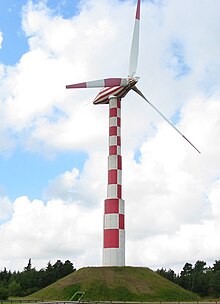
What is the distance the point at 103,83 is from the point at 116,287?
37102 millimetres

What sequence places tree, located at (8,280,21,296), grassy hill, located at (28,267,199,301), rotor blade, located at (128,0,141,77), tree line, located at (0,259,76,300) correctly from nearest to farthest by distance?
grassy hill, located at (28,267,199,301)
rotor blade, located at (128,0,141,77)
tree, located at (8,280,21,296)
tree line, located at (0,259,76,300)

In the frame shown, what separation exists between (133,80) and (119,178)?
60.9 ft

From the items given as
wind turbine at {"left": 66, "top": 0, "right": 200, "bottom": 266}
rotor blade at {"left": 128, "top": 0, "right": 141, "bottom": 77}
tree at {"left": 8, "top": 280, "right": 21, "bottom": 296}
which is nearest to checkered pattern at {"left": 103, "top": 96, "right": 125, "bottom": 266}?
wind turbine at {"left": 66, "top": 0, "right": 200, "bottom": 266}

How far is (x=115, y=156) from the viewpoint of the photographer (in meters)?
80.6

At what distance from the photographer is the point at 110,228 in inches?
3009

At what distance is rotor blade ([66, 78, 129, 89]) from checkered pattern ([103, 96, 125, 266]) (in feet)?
17.0

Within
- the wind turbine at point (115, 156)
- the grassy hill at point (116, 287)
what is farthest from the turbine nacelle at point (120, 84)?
the grassy hill at point (116, 287)

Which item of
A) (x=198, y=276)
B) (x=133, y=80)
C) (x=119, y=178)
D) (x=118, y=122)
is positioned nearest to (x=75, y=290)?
(x=119, y=178)

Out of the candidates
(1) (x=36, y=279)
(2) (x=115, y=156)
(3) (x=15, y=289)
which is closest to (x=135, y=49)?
(2) (x=115, y=156)

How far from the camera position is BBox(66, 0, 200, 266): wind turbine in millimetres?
76250

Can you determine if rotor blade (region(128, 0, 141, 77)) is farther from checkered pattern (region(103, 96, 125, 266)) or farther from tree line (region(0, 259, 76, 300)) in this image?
tree line (region(0, 259, 76, 300))

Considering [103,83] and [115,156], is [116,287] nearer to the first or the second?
[115,156]

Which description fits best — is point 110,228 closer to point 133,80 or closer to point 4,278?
point 133,80

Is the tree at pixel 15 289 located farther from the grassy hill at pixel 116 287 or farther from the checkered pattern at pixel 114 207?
the checkered pattern at pixel 114 207
